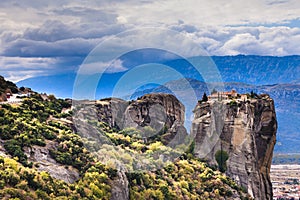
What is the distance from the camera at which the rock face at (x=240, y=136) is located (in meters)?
48.8

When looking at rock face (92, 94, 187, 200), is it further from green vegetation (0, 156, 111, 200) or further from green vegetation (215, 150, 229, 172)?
green vegetation (0, 156, 111, 200)

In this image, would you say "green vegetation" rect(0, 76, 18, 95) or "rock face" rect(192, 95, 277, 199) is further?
"green vegetation" rect(0, 76, 18, 95)

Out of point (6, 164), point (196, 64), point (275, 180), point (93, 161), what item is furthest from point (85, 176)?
point (275, 180)

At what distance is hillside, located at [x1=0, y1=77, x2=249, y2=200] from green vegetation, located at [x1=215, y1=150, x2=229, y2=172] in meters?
1.02

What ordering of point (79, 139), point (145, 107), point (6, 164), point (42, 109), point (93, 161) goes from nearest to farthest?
point (6, 164) < point (93, 161) < point (79, 139) < point (42, 109) < point (145, 107)

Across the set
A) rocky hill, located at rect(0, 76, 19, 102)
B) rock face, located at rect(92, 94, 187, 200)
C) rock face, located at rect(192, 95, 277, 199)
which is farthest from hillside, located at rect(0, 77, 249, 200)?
rocky hill, located at rect(0, 76, 19, 102)

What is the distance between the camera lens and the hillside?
29188 millimetres

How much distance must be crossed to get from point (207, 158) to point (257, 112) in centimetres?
730

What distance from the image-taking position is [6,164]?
2912 centimetres

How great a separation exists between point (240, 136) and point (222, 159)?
2.99 m

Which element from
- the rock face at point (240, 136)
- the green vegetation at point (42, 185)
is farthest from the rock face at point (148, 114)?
the green vegetation at point (42, 185)

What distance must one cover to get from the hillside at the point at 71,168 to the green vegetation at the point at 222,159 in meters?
1.02

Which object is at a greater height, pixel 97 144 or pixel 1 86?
pixel 1 86

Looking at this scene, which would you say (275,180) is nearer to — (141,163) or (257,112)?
(257,112)
